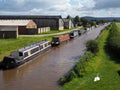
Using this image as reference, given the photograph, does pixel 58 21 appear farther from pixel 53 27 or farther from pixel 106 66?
pixel 106 66

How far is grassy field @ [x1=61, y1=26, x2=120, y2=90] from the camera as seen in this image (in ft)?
61.2

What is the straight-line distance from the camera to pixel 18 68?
30922mm

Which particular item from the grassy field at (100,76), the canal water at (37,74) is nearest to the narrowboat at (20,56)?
the canal water at (37,74)

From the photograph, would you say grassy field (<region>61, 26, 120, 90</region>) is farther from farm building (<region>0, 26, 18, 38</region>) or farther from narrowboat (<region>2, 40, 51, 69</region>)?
farm building (<region>0, 26, 18, 38</region>)

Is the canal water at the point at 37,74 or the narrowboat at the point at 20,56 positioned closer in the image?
the canal water at the point at 37,74

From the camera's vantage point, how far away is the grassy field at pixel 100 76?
1864cm

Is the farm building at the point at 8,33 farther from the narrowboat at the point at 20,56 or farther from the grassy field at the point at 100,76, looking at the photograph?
the grassy field at the point at 100,76

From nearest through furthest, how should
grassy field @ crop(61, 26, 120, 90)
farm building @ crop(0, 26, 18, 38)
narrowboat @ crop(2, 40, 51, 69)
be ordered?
grassy field @ crop(61, 26, 120, 90), narrowboat @ crop(2, 40, 51, 69), farm building @ crop(0, 26, 18, 38)

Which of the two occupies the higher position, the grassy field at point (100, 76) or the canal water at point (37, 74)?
the grassy field at point (100, 76)

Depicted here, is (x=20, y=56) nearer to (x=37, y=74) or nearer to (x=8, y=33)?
(x=37, y=74)

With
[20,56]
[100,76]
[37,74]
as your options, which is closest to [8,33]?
[20,56]

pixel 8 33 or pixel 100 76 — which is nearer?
pixel 100 76

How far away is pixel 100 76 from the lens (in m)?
21.5

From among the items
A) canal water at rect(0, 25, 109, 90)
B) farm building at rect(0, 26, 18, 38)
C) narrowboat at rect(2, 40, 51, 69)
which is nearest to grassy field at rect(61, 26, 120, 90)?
canal water at rect(0, 25, 109, 90)
